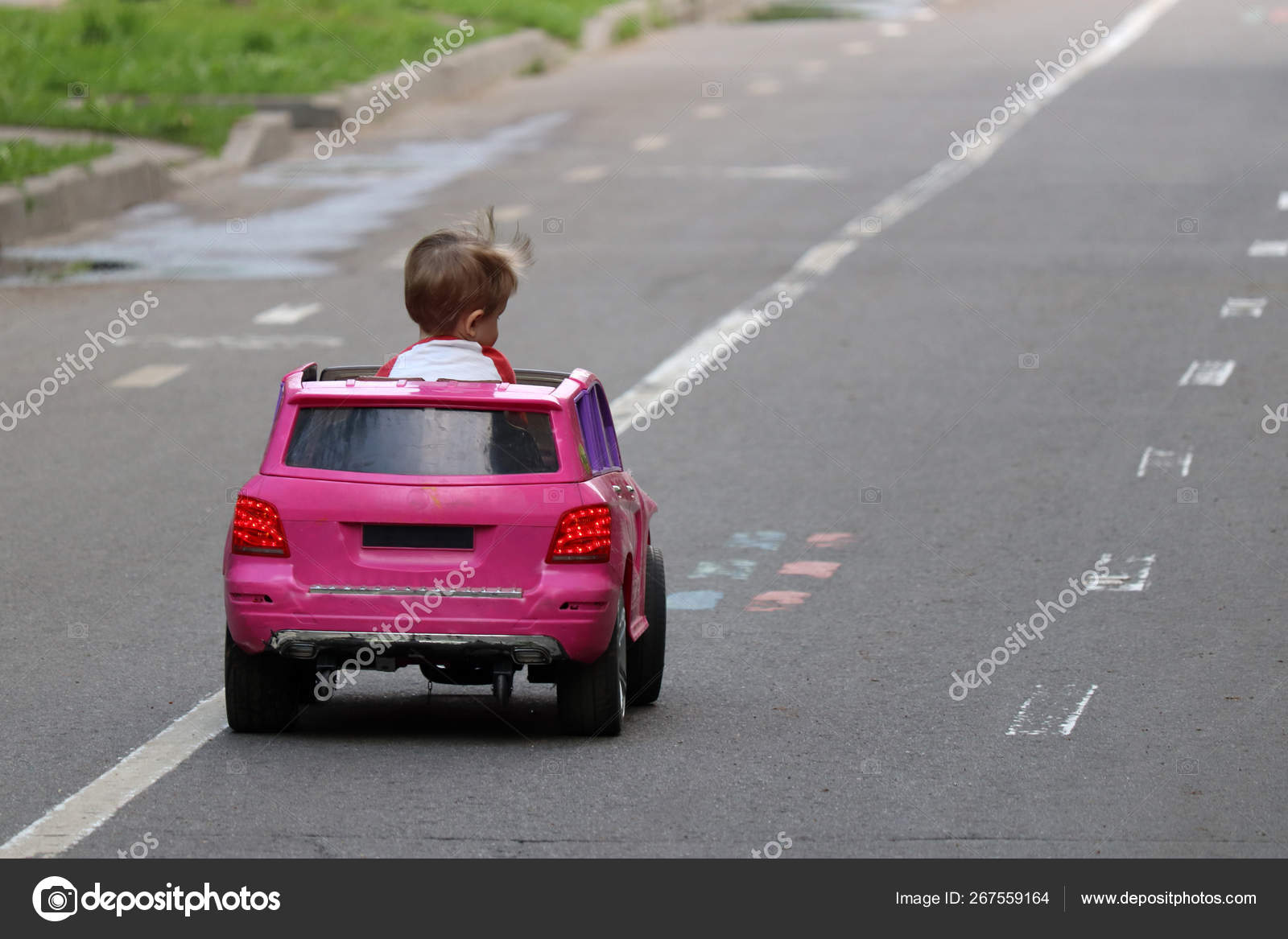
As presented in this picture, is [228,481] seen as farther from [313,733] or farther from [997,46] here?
[997,46]

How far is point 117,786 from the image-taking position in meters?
6.88

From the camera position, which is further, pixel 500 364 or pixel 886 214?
pixel 886 214

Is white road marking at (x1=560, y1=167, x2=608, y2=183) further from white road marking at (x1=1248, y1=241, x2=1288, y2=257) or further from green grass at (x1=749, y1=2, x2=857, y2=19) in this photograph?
green grass at (x1=749, y1=2, x2=857, y2=19)

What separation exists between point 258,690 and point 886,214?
1515 cm

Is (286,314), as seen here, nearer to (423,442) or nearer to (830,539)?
(830,539)

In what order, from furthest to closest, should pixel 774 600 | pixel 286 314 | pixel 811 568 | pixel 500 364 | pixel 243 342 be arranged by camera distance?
pixel 286 314 → pixel 243 342 → pixel 811 568 → pixel 774 600 → pixel 500 364

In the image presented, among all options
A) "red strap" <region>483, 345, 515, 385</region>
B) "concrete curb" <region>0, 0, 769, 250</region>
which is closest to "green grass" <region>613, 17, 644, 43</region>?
"concrete curb" <region>0, 0, 769, 250</region>

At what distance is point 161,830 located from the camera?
6383 millimetres

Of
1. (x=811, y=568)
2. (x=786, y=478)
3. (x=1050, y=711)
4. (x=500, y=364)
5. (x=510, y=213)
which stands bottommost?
(x=510, y=213)

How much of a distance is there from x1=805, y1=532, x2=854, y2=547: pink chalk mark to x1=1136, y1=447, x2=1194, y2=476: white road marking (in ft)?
7.32

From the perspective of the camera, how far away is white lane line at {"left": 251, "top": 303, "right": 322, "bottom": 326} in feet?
55.7

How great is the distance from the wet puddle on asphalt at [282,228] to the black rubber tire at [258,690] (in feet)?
37.7
